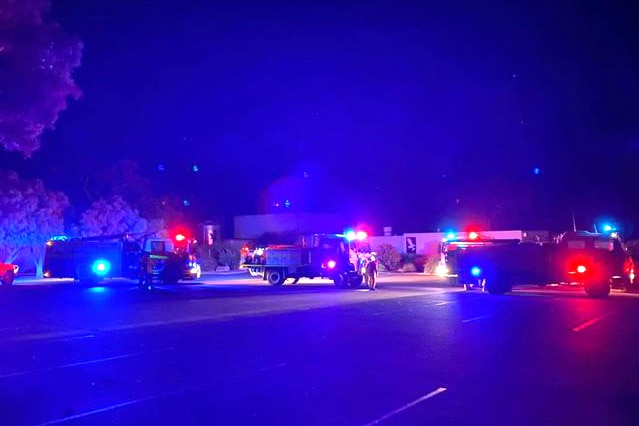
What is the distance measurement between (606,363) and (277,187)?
6864 cm

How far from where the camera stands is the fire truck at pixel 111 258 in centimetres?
3459

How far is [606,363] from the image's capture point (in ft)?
36.4

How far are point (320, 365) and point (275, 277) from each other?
22.1 metres

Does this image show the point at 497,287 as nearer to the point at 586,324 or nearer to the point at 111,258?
the point at 586,324

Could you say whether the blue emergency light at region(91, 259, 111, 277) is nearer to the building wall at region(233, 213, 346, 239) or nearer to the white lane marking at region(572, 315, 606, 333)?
the white lane marking at region(572, 315, 606, 333)

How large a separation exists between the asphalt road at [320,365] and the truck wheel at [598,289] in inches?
145

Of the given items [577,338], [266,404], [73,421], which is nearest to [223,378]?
[266,404]

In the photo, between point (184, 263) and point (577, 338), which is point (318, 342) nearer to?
point (577, 338)

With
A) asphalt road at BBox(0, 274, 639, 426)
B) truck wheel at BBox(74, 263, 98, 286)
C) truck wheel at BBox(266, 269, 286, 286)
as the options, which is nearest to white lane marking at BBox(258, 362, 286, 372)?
asphalt road at BBox(0, 274, 639, 426)

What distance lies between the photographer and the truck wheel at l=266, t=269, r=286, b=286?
32719 mm

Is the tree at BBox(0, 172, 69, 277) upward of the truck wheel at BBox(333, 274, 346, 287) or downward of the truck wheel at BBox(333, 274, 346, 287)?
upward

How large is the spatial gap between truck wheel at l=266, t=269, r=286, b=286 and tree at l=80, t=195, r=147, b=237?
14.8m

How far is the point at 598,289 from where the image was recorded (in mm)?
24406

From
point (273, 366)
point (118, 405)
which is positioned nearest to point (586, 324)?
point (273, 366)
